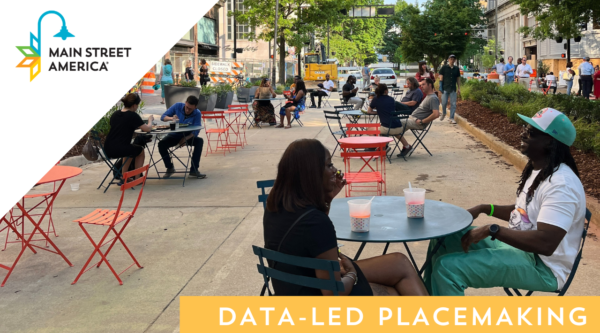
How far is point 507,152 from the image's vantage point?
10.7 m

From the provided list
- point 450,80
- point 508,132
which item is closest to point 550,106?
point 508,132

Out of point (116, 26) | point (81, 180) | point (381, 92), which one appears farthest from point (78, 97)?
point (116, 26)

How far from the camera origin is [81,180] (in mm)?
9789

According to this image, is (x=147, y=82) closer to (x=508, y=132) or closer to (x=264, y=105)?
(x=264, y=105)

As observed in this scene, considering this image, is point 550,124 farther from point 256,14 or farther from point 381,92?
point 256,14

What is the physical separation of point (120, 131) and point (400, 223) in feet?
20.7

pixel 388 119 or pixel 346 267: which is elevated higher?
pixel 388 119

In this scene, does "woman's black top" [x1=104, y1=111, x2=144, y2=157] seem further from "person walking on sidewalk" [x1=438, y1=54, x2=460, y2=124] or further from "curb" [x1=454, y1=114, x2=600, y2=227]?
"person walking on sidewalk" [x1=438, y1=54, x2=460, y2=124]

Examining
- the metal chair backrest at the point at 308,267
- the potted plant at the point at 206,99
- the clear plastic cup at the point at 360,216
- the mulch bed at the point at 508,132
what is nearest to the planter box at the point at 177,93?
the potted plant at the point at 206,99

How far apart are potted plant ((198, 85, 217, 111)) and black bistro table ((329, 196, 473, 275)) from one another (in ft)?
54.9

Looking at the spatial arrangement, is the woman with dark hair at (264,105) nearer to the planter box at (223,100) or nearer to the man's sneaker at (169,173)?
the planter box at (223,100)

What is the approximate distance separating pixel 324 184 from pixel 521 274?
120 centimetres

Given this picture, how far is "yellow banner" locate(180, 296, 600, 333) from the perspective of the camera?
2.53 m

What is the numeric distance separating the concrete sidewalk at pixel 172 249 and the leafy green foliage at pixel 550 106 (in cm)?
121
